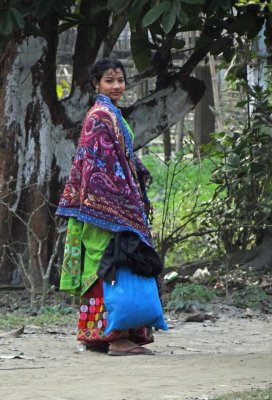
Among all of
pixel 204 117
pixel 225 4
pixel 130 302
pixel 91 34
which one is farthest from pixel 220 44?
pixel 204 117

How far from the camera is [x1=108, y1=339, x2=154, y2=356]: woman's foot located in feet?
21.5

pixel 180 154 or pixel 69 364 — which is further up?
pixel 180 154

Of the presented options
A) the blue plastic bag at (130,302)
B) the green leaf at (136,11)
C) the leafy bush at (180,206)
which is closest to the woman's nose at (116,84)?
the blue plastic bag at (130,302)

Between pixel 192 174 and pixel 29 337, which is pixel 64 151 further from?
pixel 192 174

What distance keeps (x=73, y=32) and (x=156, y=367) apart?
13.1 metres

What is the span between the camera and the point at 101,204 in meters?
6.53

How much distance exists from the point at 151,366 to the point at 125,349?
1.92 feet

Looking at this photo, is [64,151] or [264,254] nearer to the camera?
[64,151]

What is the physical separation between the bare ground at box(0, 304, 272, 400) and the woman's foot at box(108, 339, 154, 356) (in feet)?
0.26

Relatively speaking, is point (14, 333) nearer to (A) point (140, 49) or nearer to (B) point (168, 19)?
(B) point (168, 19)

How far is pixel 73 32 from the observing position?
18.4 metres

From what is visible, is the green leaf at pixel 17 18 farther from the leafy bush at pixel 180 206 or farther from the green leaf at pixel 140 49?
the leafy bush at pixel 180 206

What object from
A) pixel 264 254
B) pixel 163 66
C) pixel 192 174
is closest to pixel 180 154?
pixel 163 66

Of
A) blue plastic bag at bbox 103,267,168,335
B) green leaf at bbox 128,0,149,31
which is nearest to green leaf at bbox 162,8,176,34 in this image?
green leaf at bbox 128,0,149,31
